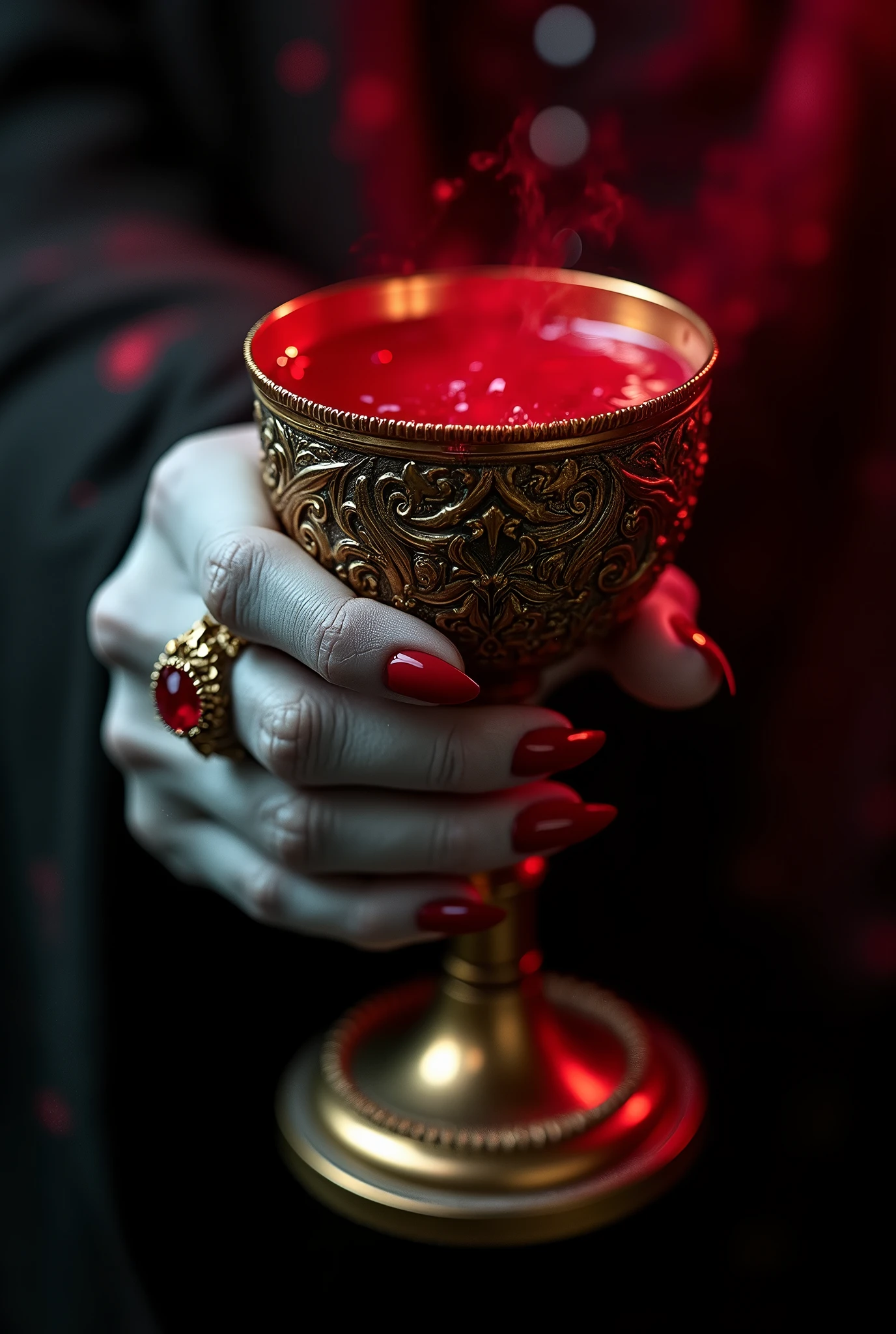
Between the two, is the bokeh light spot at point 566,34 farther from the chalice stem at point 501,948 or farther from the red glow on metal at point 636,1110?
the red glow on metal at point 636,1110

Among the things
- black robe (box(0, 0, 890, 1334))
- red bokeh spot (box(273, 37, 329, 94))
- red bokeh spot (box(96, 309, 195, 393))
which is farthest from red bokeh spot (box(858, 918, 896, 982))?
red bokeh spot (box(273, 37, 329, 94))

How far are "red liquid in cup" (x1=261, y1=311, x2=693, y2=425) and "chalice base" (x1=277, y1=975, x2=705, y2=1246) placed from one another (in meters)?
0.38

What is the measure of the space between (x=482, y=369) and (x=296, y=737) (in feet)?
0.66

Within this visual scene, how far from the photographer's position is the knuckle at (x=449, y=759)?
0.64m

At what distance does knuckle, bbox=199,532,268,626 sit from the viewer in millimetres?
604

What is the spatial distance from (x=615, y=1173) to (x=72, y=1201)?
380 millimetres

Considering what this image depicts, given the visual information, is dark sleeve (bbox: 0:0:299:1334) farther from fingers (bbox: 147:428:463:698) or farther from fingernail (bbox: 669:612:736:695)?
fingernail (bbox: 669:612:736:695)

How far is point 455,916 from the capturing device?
71 centimetres

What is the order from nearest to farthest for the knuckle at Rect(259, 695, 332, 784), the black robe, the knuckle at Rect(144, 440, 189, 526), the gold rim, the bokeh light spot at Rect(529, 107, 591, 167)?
the gold rim < the knuckle at Rect(259, 695, 332, 784) < the knuckle at Rect(144, 440, 189, 526) < the black robe < the bokeh light spot at Rect(529, 107, 591, 167)

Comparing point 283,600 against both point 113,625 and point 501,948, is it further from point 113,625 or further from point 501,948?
point 501,948

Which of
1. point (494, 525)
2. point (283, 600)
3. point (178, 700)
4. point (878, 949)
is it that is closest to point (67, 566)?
point (178, 700)

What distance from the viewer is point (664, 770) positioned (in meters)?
1.06

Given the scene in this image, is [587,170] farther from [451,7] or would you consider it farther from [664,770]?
[664,770]

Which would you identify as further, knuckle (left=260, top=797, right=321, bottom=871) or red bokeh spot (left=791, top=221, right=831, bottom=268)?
red bokeh spot (left=791, top=221, right=831, bottom=268)
